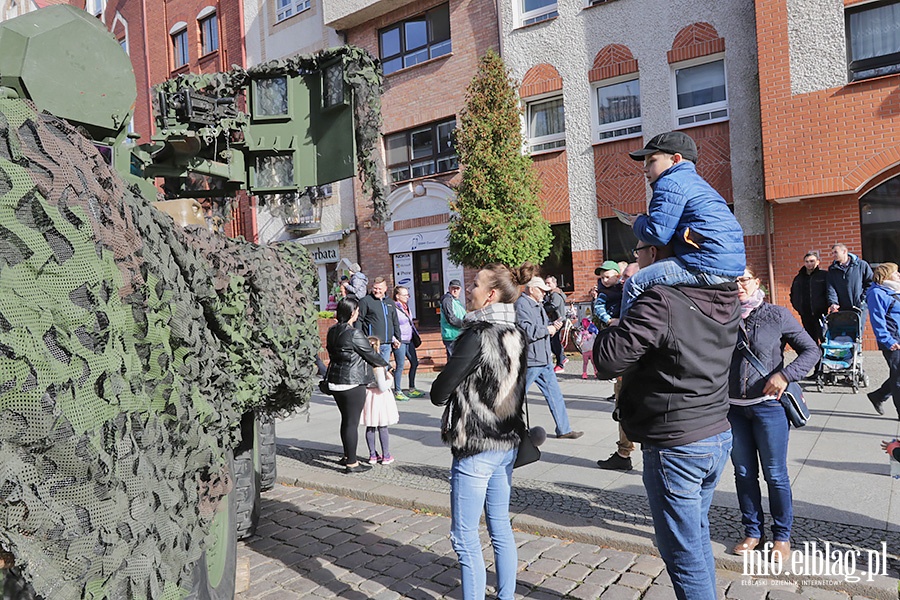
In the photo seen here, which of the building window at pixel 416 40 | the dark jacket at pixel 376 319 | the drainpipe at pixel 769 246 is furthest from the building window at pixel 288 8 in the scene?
the drainpipe at pixel 769 246

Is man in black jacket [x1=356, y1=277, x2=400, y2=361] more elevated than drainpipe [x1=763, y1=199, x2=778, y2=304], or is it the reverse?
drainpipe [x1=763, y1=199, x2=778, y2=304]

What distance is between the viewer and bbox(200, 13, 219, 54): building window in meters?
22.3

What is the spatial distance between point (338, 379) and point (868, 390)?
7.15 metres

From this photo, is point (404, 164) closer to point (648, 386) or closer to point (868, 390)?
point (868, 390)

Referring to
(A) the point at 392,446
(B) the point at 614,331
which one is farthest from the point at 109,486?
(A) the point at 392,446

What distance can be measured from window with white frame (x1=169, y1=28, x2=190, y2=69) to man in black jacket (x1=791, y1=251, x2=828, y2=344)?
2184cm

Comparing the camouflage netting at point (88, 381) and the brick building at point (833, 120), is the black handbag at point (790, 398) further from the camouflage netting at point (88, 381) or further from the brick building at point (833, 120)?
the brick building at point (833, 120)

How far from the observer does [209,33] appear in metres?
22.6

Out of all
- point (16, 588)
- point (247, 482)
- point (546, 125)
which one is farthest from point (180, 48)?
point (16, 588)

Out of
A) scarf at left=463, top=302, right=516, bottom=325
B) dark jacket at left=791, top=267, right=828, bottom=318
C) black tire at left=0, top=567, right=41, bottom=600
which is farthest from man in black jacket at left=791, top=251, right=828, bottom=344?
black tire at left=0, top=567, right=41, bottom=600

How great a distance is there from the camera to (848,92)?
1105 centimetres

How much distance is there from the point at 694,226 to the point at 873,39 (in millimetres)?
11592

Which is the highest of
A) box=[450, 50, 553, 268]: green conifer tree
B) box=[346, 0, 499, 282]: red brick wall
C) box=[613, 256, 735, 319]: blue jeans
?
box=[346, 0, 499, 282]: red brick wall

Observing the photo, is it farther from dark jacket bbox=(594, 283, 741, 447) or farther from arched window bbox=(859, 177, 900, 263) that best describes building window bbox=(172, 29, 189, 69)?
dark jacket bbox=(594, 283, 741, 447)
